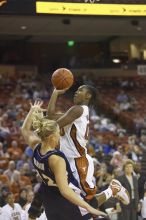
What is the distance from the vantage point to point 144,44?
28375 mm

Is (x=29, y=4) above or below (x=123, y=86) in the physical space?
Answer: above

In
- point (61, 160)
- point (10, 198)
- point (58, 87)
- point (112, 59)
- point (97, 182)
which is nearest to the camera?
point (61, 160)

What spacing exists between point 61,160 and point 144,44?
24.0 meters

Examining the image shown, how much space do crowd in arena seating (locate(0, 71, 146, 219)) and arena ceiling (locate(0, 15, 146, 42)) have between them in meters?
1.92

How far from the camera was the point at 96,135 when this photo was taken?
1767 centimetres

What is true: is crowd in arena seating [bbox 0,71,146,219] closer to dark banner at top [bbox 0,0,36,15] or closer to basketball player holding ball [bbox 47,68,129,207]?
dark banner at top [bbox 0,0,36,15]

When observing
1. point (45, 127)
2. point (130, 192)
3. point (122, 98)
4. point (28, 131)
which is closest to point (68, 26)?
point (122, 98)

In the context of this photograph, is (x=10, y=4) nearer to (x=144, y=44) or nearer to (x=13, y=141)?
(x=13, y=141)

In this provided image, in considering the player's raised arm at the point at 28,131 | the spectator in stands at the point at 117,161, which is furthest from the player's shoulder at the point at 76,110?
the spectator in stands at the point at 117,161

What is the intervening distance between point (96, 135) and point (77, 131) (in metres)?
11.5

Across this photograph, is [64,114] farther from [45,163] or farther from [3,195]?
[3,195]

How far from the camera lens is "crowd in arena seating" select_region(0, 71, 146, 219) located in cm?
1202

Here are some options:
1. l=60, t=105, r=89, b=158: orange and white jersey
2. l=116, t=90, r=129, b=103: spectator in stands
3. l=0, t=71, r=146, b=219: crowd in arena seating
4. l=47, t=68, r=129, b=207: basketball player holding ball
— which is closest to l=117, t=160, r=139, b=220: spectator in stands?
l=0, t=71, r=146, b=219: crowd in arena seating

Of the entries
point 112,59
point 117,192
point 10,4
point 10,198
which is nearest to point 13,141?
point 10,4
